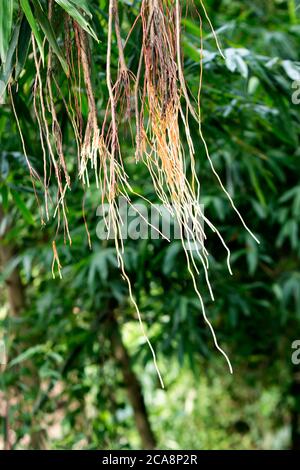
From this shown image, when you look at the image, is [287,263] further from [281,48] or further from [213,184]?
[281,48]

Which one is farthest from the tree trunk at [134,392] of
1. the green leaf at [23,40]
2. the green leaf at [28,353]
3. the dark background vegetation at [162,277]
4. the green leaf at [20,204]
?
the green leaf at [23,40]

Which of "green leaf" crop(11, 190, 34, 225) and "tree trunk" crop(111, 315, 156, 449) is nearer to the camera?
"green leaf" crop(11, 190, 34, 225)

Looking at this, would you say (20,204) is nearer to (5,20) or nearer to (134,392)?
(5,20)

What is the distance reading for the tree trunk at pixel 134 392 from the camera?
5.85 ft

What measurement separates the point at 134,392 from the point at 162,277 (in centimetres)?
37

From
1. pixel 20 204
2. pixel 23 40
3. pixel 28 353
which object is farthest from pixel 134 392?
pixel 23 40

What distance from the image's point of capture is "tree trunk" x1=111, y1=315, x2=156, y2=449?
1.78 metres

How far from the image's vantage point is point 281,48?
1.76 meters

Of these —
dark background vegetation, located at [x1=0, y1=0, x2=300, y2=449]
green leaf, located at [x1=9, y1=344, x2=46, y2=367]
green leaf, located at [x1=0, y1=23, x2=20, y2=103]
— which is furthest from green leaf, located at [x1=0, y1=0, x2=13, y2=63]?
green leaf, located at [x1=9, y1=344, x2=46, y2=367]

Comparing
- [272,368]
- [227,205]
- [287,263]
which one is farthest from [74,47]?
[272,368]

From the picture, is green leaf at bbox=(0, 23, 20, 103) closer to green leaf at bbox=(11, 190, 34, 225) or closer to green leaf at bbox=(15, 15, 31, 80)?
green leaf at bbox=(15, 15, 31, 80)

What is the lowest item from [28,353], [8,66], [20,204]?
[28,353]

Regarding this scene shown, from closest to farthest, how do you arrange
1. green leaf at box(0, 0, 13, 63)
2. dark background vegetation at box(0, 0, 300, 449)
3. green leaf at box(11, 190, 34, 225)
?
green leaf at box(0, 0, 13, 63) → green leaf at box(11, 190, 34, 225) → dark background vegetation at box(0, 0, 300, 449)

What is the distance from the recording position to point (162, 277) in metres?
1.68
